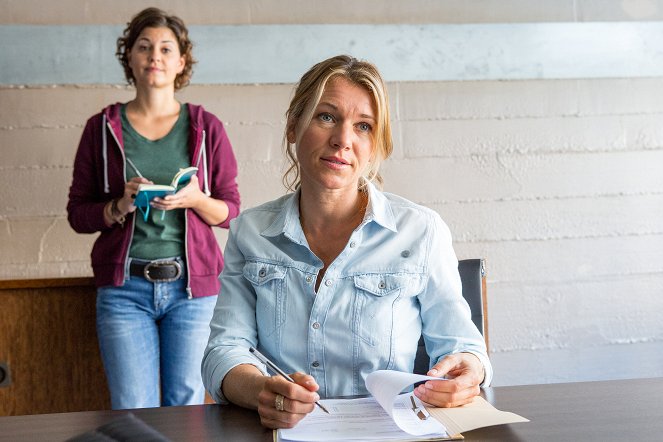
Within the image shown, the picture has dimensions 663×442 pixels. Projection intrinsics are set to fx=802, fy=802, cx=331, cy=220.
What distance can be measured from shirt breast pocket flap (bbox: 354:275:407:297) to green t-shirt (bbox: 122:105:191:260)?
104 cm

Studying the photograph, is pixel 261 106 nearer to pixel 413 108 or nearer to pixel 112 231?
pixel 413 108

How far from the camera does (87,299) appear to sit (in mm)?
2848

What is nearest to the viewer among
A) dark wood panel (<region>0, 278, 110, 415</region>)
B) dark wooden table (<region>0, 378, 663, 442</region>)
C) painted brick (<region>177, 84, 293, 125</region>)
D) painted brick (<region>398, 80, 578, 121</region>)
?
dark wooden table (<region>0, 378, 663, 442</region>)

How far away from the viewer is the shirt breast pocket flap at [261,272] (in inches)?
62.4

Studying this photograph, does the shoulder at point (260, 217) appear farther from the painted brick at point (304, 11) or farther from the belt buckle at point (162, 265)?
the painted brick at point (304, 11)

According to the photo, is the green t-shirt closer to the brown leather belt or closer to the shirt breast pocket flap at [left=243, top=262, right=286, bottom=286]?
the brown leather belt

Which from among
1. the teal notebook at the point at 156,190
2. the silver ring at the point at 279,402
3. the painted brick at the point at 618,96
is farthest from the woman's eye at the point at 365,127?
the painted brick at the point at 618,96

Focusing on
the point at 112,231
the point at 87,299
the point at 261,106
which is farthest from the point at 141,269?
the point at 261,106

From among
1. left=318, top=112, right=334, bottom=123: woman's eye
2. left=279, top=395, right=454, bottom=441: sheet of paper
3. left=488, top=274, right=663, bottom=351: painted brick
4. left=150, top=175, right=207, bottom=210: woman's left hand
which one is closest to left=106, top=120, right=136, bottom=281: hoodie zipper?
left=150, top=175, right=207, bottom=210: woman's left hand

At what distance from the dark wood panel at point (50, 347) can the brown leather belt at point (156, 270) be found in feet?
1.58

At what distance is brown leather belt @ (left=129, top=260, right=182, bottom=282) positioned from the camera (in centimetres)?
241

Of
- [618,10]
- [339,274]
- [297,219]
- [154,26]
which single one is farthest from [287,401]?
[618,10]

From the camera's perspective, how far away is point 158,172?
2.50m

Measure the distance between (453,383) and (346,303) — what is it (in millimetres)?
308
